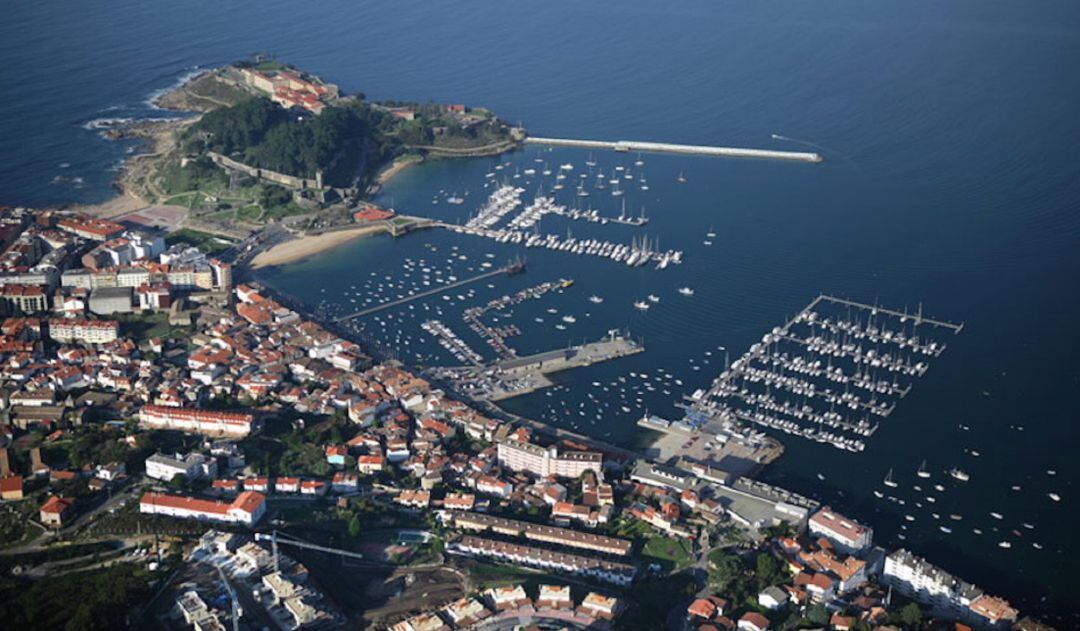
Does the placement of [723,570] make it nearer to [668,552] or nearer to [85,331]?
[668,552]

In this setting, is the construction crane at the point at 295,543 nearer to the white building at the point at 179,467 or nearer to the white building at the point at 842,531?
the white building at the point at 179,467

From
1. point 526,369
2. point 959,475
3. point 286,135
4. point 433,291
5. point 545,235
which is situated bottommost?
point 959,475

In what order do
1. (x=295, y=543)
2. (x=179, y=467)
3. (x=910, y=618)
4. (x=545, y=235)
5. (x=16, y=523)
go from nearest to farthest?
1. (x=910, y=618)
2. (x=295, y=543)
3. (x=16, y=523)
4. (x=179, y=467)
5. (x=545, y=235)

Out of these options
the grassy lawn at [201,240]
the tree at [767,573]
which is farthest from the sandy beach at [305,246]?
the tree at [767,573]

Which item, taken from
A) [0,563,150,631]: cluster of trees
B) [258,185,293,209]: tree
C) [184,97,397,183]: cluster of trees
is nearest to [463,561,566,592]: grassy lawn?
[0,563,150,631]: cluster of trees

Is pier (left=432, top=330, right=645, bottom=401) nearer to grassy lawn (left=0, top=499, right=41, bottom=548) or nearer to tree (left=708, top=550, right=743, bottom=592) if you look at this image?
tree (left=708, top=550, right=743, bottom=592)

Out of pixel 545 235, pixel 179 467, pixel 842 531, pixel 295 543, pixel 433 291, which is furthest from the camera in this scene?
pixel 545 235

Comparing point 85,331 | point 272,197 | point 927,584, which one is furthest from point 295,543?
point 272,197
